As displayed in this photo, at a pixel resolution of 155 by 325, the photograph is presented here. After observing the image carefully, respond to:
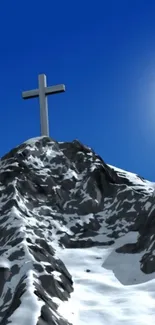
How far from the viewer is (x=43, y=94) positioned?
26.5 metres

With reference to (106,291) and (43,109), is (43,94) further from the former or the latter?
(106,291)

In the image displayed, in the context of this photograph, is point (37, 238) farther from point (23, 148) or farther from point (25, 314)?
point (23, 148)

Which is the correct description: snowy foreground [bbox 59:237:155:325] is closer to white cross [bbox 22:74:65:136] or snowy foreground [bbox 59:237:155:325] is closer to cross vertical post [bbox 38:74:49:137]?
cross vertical post [bbox 38:74:49:137]

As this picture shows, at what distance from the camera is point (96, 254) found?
19328 mm

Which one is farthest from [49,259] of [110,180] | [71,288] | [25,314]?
[110,180]

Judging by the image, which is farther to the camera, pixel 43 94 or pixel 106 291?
pixel 43 94

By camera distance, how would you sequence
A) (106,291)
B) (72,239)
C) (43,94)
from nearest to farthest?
(106,291), (72,239), (43,94)

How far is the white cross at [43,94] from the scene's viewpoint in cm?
2636

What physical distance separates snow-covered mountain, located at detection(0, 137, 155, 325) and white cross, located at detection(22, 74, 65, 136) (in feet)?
3.39

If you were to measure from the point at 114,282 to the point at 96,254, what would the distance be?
238 centimetres

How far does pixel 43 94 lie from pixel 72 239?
8911 millimetres

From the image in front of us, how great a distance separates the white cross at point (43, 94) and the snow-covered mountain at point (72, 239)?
103 centimetres

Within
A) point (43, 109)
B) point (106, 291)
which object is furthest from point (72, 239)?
point (43, 109)

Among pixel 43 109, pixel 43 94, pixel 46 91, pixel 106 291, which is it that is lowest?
pixel 106 291
